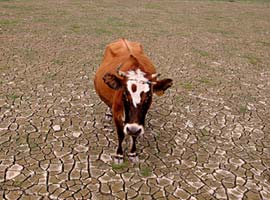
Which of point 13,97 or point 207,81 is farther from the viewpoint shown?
point 207,81

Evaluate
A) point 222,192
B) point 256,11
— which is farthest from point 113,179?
point 256,11

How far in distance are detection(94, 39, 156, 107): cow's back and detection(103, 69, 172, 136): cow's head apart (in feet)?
1.70

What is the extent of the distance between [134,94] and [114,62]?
71.8 inches

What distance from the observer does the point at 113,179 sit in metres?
6.35

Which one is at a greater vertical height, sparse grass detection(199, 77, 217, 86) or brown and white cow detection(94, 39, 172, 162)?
brown and white cow detection(94, 39, 172, 162)

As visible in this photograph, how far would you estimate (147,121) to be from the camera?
8508 millimetres

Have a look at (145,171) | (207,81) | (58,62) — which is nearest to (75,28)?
(58,62)

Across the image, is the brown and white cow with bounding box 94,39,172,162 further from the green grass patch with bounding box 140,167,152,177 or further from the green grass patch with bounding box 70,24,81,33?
the green grass patch with bounding box 70,24,81,33

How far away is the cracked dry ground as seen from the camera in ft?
20.6

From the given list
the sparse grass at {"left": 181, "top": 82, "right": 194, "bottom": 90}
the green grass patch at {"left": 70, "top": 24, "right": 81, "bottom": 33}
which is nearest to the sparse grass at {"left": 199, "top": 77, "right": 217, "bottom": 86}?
the sparse grass at {"left": 181, "top": 82, "right": 194, "bottom": 90}

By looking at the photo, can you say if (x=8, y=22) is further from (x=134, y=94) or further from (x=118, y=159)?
(x=134, y=94)

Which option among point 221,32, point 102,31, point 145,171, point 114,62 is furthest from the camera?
point 221,32

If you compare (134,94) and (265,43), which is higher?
(134,94)

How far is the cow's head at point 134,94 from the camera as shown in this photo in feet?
18.8
